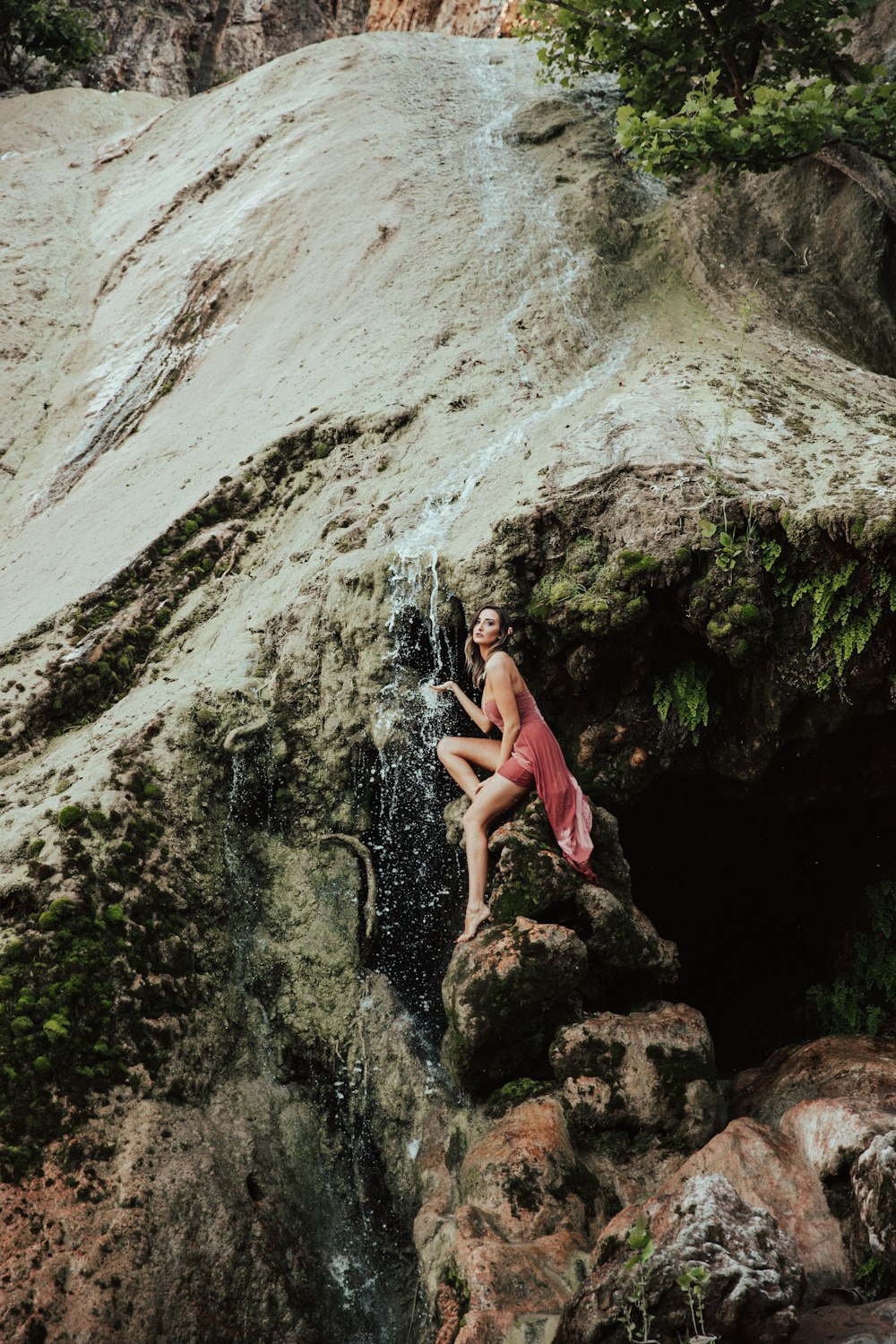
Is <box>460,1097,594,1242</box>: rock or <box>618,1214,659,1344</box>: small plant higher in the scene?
<box>618,1214,659,1344</box>: small plant

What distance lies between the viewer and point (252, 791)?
27.3ft

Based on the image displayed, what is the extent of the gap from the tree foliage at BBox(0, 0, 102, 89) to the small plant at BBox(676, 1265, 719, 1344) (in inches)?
1034

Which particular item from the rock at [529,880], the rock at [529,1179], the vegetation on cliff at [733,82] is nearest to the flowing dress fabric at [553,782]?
the rock at [529,880]

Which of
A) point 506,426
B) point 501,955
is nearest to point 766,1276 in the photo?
point 501,955

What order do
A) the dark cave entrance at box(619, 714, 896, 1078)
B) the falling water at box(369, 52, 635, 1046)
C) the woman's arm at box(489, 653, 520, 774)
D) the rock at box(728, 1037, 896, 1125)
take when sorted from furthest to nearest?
the dark cave entrance at box(619, 714, 896, 1078) < the falling water at box(369, 52, 635, 1046) < the woman's arm at box(489, 653, 520, 774) < the rock at box(728, 1037, 896, 1125)

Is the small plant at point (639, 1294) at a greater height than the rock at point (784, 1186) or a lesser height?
greater

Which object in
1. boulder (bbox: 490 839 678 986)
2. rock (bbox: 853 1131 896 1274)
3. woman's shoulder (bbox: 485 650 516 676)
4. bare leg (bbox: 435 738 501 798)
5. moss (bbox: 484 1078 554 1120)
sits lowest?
moss (bbox: 484 1078 554 1120)

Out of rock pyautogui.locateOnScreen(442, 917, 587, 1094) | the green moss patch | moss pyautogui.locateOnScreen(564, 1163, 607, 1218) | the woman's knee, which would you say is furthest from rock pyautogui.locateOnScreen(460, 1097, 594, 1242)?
the green moss patch

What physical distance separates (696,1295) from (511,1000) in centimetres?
255

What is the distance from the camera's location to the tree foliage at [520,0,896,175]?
439 inches

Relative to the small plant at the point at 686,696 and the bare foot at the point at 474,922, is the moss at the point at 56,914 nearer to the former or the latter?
the bare foot at the point at 474,922

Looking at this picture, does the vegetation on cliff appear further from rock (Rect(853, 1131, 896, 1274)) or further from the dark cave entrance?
rock (Rect(853, 1131, 896, 1274))

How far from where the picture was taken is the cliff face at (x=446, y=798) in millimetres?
6145

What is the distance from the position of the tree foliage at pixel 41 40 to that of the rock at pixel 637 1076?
2451 cm
